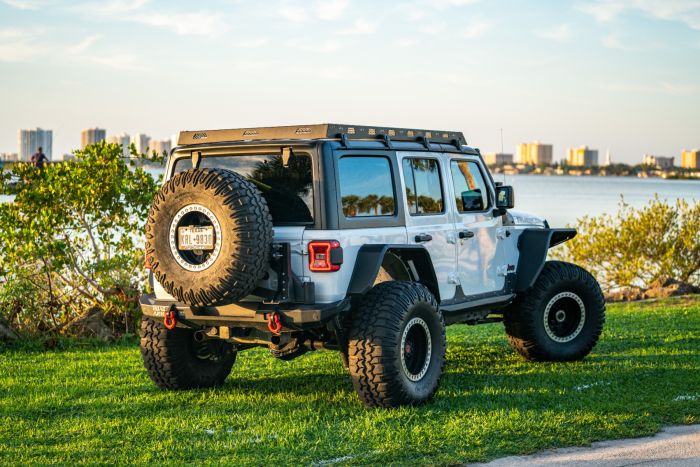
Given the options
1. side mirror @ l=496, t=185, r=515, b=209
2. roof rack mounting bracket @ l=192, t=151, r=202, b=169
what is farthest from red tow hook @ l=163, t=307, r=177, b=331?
side mirror @ l=496, t=185, r=515, b=209

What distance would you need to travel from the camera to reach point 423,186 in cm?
808

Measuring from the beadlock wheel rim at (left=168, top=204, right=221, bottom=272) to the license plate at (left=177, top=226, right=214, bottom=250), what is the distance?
1.5 inches

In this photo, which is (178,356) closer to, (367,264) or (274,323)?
(274,323)

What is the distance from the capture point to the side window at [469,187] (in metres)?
8.61

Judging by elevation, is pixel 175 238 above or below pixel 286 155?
Answer: below

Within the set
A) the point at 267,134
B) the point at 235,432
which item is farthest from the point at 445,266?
the point at 235,432

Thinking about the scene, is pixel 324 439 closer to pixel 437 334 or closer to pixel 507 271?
pixel 437 334

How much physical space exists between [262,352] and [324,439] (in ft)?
13.6

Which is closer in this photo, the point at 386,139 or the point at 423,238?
the point at 386,139

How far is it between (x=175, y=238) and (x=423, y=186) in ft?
7.54

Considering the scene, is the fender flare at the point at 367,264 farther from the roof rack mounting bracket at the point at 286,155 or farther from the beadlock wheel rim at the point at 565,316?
the beadlock wheel rim at the point at 565,316

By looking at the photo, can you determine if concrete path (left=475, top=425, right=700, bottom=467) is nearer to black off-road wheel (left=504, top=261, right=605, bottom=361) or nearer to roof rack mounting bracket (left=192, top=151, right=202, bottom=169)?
black off-road wheel (left=504, top=261, right=605, bottom=361)

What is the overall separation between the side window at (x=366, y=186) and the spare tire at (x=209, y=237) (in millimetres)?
755

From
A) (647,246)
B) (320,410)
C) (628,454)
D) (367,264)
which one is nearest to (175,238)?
(367,264)
